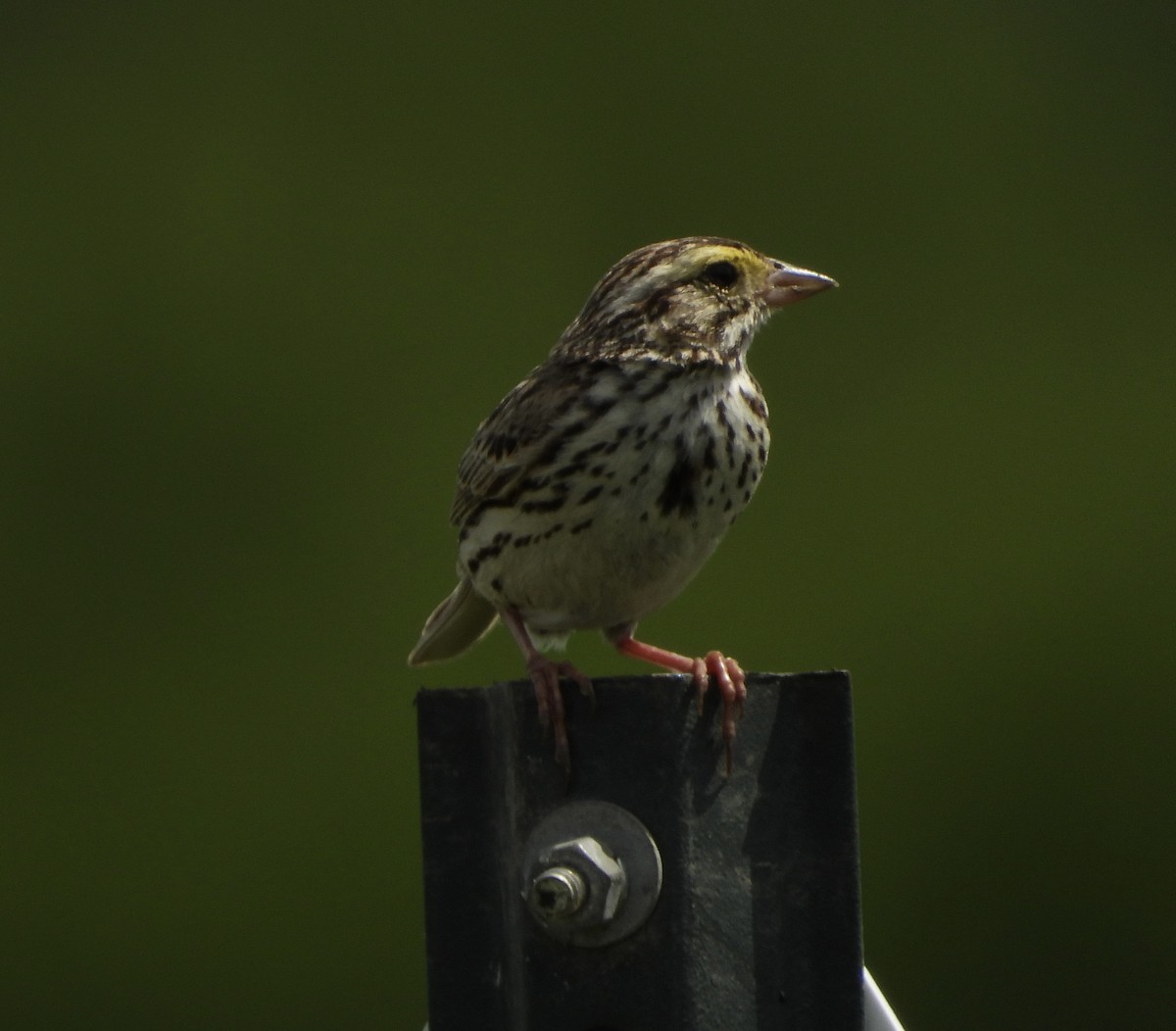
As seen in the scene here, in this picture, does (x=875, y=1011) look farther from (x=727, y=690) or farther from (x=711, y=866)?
(x=727, y=690)

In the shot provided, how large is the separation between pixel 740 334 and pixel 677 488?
514 millimetres

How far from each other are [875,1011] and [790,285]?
216cm

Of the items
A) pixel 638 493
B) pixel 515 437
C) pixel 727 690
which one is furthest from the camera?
pixel 515 437

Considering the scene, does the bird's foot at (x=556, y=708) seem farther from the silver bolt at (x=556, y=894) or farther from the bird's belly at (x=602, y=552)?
the bird's belly at (x=602, y=552)

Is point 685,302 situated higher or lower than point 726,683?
higher

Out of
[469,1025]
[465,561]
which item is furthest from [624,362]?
[469,1025]

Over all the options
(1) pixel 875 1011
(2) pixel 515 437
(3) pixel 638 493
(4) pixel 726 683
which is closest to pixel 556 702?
(4) pixel 726 683

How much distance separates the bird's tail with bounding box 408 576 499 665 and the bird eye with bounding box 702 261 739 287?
1034 millimetres

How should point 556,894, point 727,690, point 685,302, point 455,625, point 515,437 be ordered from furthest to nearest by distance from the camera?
point 455,625 < point 685,302 < point 515,437 < point 727,690 < point 556,894

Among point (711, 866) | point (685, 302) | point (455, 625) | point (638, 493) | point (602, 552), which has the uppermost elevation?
point (685, 302)

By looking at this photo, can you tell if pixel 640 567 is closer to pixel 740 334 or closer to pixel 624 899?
pixel 740 334

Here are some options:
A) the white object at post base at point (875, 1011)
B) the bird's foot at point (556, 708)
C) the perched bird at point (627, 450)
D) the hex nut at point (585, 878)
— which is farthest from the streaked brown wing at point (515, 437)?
the white object at post base at point (875, 1011)

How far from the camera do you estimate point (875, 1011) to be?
246 centimetres

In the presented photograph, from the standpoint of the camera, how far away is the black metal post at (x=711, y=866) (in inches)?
96.6
